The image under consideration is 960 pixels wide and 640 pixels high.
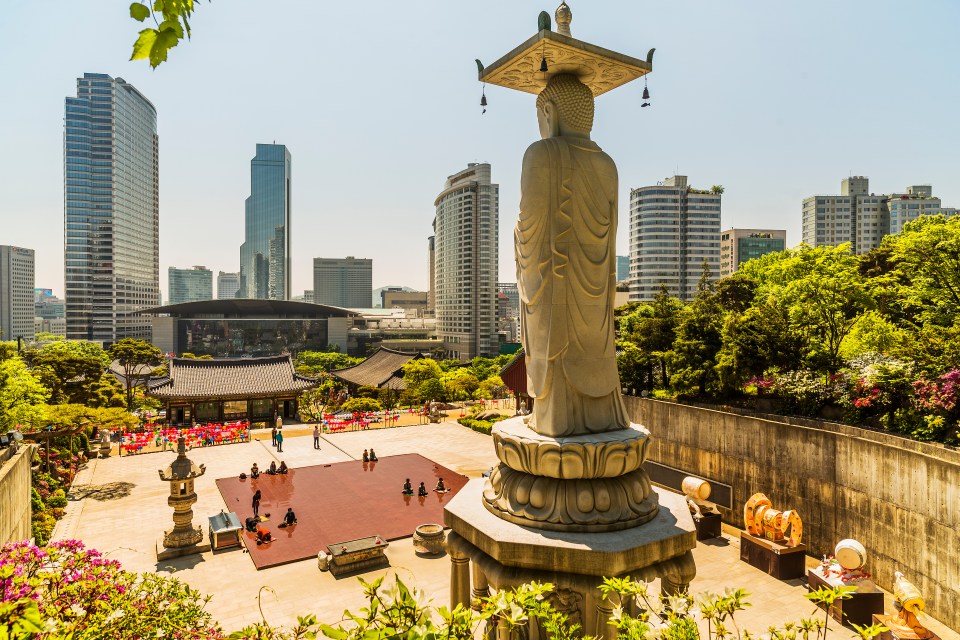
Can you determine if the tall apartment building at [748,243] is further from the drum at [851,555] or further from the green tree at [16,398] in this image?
the green tree at [16,398]

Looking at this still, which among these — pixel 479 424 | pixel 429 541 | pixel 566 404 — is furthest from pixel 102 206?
pixel 566 404

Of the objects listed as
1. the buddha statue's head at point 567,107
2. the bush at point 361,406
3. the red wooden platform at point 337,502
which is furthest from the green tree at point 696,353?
the bush at point 361,406

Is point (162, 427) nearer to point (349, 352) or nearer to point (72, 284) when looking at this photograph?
point (349, 352)

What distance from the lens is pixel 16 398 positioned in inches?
817

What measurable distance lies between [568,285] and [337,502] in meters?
16.4

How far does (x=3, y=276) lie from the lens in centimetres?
13288

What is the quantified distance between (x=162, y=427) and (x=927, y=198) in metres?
107

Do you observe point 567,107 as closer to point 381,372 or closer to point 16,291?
point 381,372

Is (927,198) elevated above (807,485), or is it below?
above

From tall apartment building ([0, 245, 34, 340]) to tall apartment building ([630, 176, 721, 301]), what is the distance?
14223 cm

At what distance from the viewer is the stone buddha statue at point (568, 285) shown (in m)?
9.92

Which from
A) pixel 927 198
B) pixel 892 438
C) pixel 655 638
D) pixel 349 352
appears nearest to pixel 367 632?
pixel 655 638

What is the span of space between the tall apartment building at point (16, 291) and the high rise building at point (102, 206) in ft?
177

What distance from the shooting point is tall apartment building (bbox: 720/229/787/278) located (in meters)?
101
